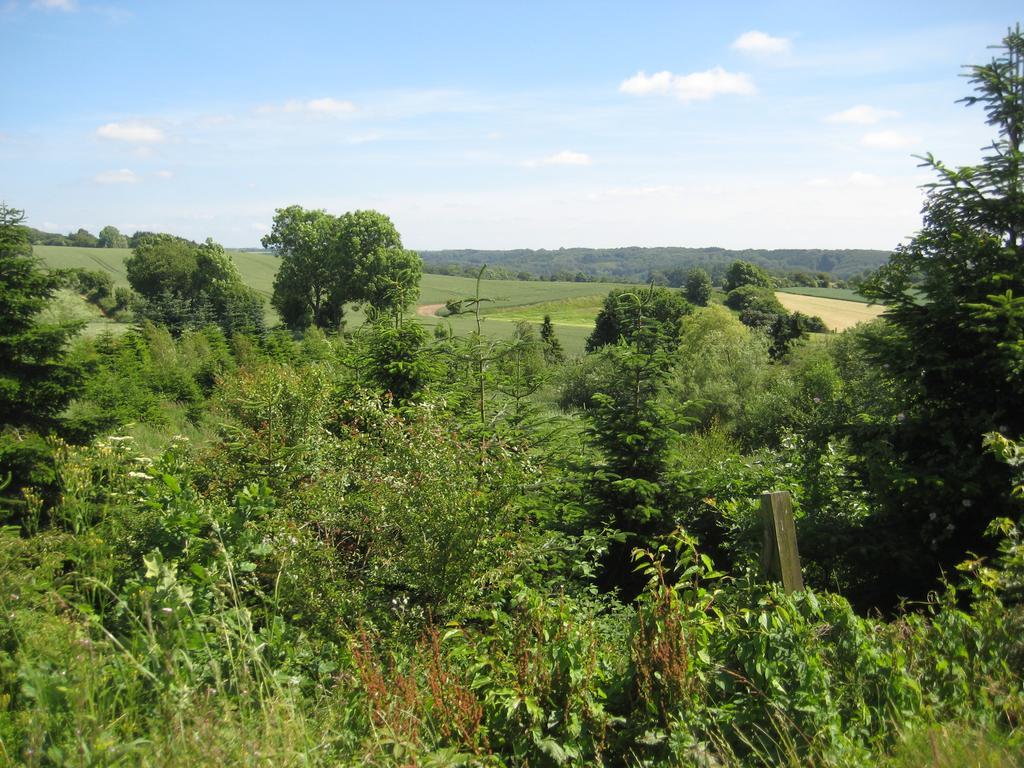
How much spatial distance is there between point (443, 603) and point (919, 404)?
4695 mm

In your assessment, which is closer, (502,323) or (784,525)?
(784,525)

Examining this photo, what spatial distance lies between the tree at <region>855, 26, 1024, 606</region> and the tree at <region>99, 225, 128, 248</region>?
11731 centimetres

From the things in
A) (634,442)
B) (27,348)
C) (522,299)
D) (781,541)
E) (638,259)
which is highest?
(638,259)

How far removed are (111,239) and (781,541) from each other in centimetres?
12065

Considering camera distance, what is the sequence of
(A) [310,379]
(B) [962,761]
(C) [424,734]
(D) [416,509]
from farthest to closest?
(A) [310,379] < (D) [416,509] < (C) [424,734] < (B) [962,761]

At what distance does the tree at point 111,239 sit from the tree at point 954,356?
385ft

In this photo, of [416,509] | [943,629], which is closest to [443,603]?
[416,509]

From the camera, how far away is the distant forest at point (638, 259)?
4203 inches

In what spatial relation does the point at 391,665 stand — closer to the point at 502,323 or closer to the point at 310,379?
the point at 310,379

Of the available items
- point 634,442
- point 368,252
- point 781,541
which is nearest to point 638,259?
point 368,252

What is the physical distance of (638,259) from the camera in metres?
126

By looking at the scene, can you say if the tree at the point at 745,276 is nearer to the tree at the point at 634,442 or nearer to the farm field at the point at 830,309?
the farm field at the point at 830,309

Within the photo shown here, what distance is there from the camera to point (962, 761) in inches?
93.1

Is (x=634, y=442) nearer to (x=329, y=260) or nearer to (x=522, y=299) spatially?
(x=329, y=260)
